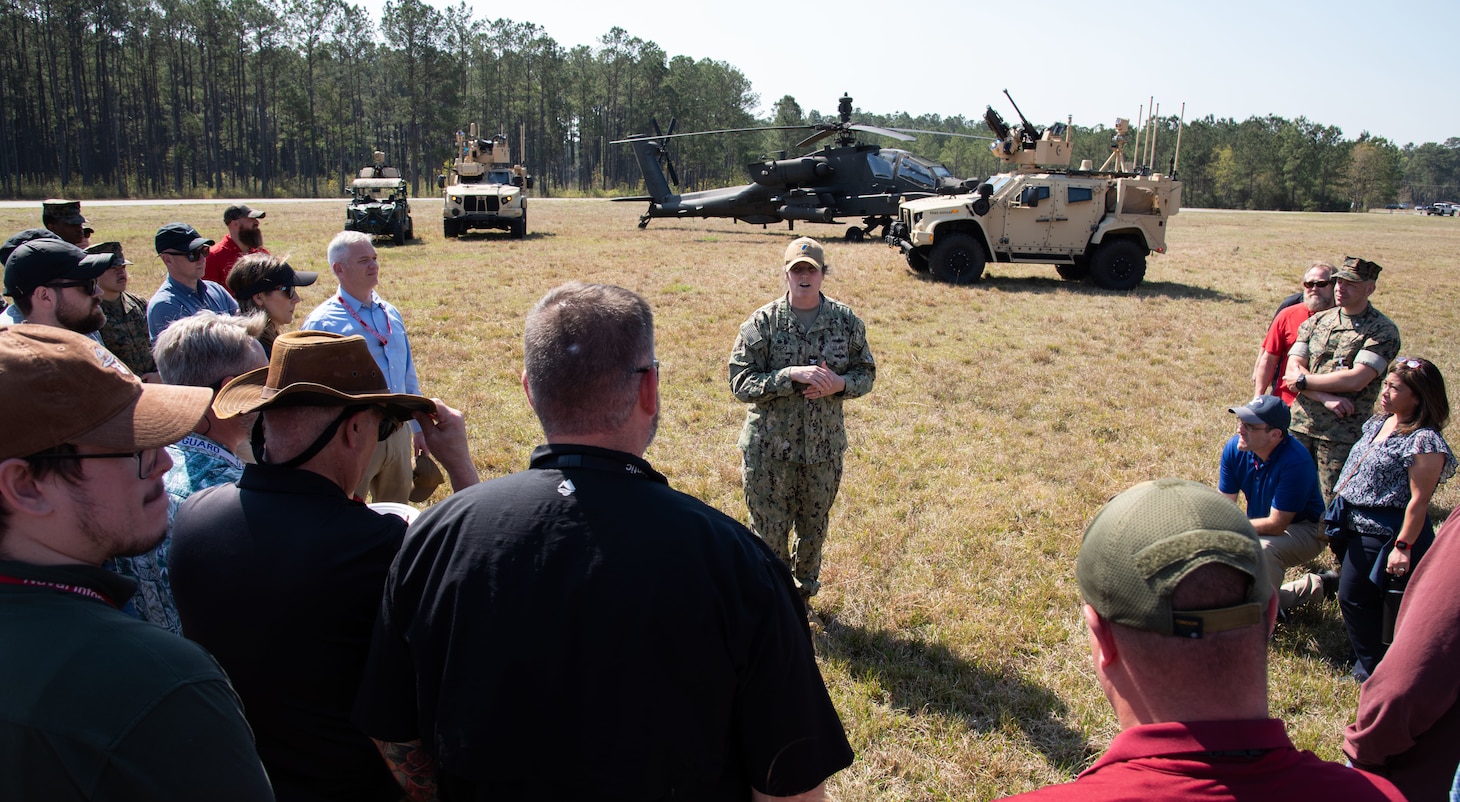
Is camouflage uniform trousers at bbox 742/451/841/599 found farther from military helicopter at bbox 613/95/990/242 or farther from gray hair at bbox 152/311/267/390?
military helicopter at bbox 613/95/990/242

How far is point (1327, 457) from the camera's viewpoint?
4.74 meters

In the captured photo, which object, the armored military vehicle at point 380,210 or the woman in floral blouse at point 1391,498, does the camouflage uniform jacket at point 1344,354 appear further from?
the armored military vehicle at point 380,210

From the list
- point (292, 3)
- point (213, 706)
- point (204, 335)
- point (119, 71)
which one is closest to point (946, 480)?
point (204, 335)

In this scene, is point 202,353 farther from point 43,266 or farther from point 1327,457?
point 1327,457

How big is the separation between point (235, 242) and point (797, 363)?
4.87 m

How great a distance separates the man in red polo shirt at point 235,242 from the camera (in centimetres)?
620

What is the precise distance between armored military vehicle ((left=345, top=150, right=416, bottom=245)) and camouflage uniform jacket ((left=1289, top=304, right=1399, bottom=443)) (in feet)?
57.3

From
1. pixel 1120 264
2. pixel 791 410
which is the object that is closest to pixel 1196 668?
pixel 791 410

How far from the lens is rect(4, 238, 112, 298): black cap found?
365cm

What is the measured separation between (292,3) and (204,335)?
6522 centimetres

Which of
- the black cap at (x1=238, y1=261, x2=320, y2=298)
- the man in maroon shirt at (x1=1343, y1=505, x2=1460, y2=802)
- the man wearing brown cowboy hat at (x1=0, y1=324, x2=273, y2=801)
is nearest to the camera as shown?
the man wearing brown cowboy hat at (x1=0, y1=324, x2=273, y2=801)

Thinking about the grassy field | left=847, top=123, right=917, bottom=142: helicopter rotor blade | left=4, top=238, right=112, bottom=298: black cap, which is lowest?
the grassy field

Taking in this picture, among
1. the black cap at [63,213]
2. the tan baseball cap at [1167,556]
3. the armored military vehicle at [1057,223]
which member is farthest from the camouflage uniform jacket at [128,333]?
the armored military vehicle at [1057,223]

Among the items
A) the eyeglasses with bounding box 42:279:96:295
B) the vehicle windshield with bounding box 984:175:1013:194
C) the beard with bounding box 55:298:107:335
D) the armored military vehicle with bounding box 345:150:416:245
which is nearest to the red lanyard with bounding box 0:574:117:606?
the beard with bounding box 55:298:107:335
